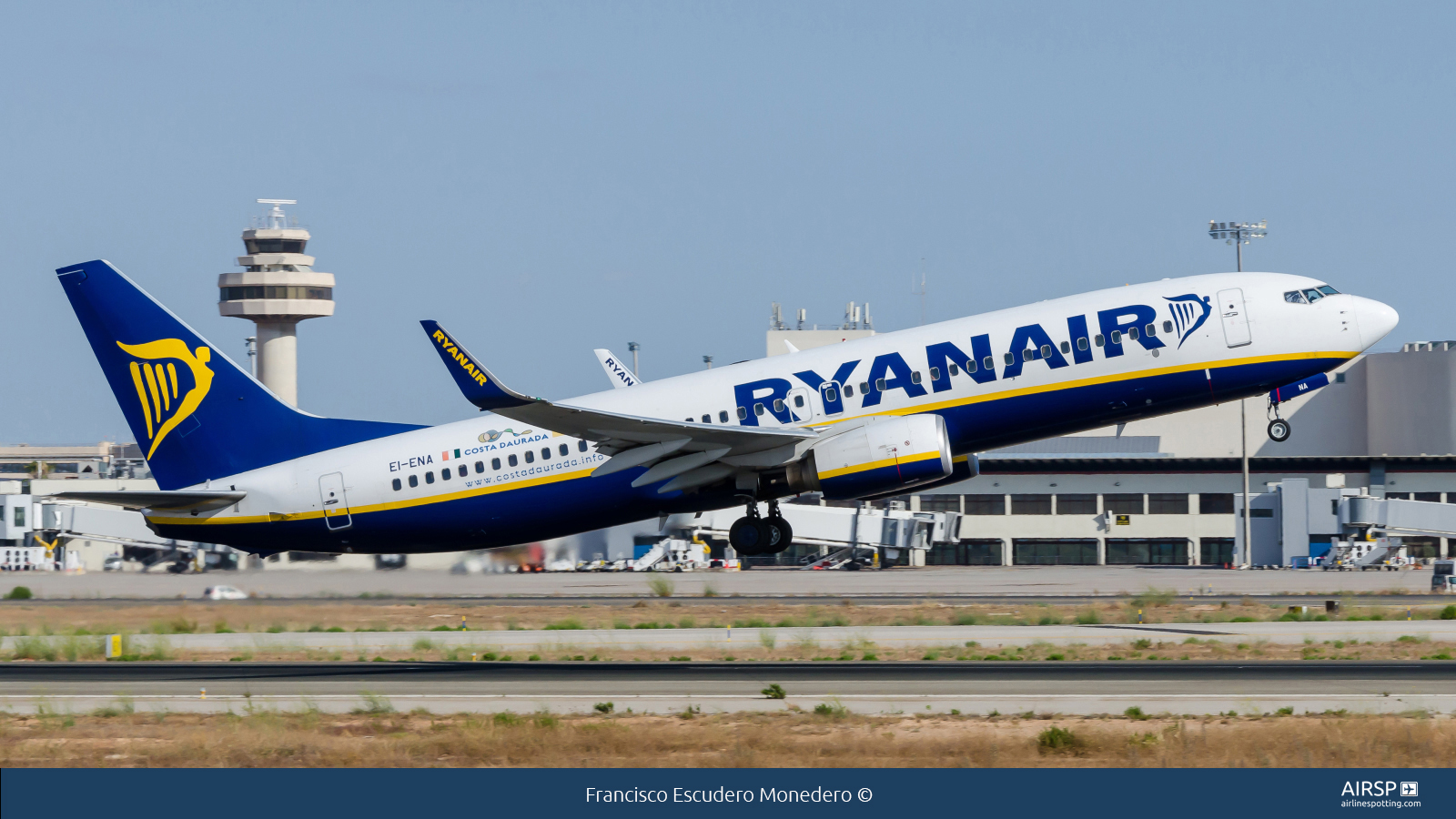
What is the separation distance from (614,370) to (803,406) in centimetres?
832

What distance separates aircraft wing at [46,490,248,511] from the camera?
35.4m

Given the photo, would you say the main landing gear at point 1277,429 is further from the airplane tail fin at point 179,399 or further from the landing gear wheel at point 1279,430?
the airplane tail fin at point 179,399

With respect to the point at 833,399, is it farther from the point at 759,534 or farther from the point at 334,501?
the point at 334,501

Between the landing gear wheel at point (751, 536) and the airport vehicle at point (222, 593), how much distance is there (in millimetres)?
24360

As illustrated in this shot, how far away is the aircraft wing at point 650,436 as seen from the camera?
99.3 ft

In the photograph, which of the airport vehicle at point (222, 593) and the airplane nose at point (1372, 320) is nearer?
the airplane nose at point (1372, 320)

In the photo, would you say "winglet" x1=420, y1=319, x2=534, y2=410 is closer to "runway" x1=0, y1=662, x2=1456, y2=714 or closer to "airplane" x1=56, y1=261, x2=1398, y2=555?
"airplane" x1=56, y1=261, x2=1398, y2=555

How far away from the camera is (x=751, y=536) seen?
3544 centimetres

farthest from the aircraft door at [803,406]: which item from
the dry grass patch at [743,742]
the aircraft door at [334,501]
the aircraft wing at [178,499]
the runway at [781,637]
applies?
the aircraft wing at [178,499]

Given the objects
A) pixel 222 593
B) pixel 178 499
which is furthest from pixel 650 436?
pixel 222 593

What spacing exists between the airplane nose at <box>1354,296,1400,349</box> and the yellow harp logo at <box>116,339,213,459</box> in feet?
90.8

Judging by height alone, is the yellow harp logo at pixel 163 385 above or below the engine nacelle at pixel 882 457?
above

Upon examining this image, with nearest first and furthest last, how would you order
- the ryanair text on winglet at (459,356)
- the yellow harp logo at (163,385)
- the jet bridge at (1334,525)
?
the ryanair text on winglet at (459,356) → the yellow harp logo at (163,385) → the jet bridge at (1334,525)

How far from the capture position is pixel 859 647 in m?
36.5
